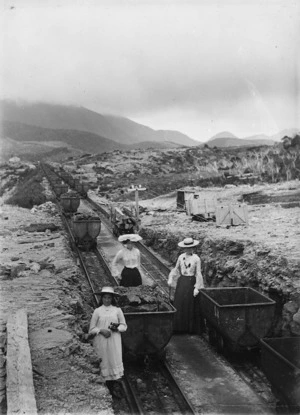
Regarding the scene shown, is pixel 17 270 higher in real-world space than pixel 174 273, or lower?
lower

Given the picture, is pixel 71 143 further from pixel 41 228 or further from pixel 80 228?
pixel 80 228

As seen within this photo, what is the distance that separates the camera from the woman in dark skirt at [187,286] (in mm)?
8408

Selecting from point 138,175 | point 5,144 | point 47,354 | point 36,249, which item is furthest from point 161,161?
point 5,144

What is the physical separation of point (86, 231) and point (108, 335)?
11.2 meters

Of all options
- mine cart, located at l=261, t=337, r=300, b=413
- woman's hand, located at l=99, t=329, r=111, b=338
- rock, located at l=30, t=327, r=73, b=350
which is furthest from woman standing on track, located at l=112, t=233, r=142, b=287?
mine cart, located at l=261, t=337, r=300, b=413

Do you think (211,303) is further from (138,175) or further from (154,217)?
(138,175)

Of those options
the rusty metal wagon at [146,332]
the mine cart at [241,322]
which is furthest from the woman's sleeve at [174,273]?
the rusty metal wagon at [146,332]

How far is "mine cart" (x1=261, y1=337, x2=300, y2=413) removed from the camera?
18.3ft

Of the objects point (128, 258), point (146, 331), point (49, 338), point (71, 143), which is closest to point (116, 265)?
point (128, 258)

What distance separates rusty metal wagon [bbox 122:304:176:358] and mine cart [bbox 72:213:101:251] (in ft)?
33.5

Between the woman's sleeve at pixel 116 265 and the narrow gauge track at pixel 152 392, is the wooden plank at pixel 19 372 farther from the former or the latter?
the woman's sleeve at pixel 116 265

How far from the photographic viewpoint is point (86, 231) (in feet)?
56.7

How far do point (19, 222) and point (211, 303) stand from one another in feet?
52.2

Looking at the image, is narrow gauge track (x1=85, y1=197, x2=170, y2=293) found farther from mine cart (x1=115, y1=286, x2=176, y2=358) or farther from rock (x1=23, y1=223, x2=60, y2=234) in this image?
mine cart (x1=115, y1=286, x2=176, y2=358)
